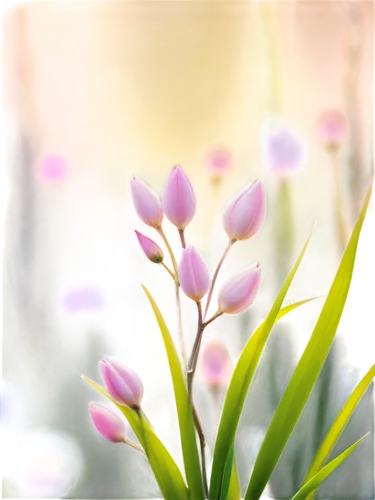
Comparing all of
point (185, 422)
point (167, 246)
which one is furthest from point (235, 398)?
point (167, 246)

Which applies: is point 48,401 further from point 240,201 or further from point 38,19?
point 38,19

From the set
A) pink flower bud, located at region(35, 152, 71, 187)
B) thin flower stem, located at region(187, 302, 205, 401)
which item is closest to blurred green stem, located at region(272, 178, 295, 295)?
thin flower stem, located at region(187, 302, 205, 401)

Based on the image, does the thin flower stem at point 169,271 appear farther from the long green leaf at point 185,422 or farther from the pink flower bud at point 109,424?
the pink flower bud at point 109,424

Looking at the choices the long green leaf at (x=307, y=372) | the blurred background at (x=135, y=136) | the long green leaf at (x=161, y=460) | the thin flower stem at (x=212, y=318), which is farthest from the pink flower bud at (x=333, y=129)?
the long green leaf at (x=161, y=460)

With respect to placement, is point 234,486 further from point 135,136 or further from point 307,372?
point 135,136

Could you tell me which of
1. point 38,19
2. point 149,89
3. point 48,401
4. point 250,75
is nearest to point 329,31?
point 250,75
